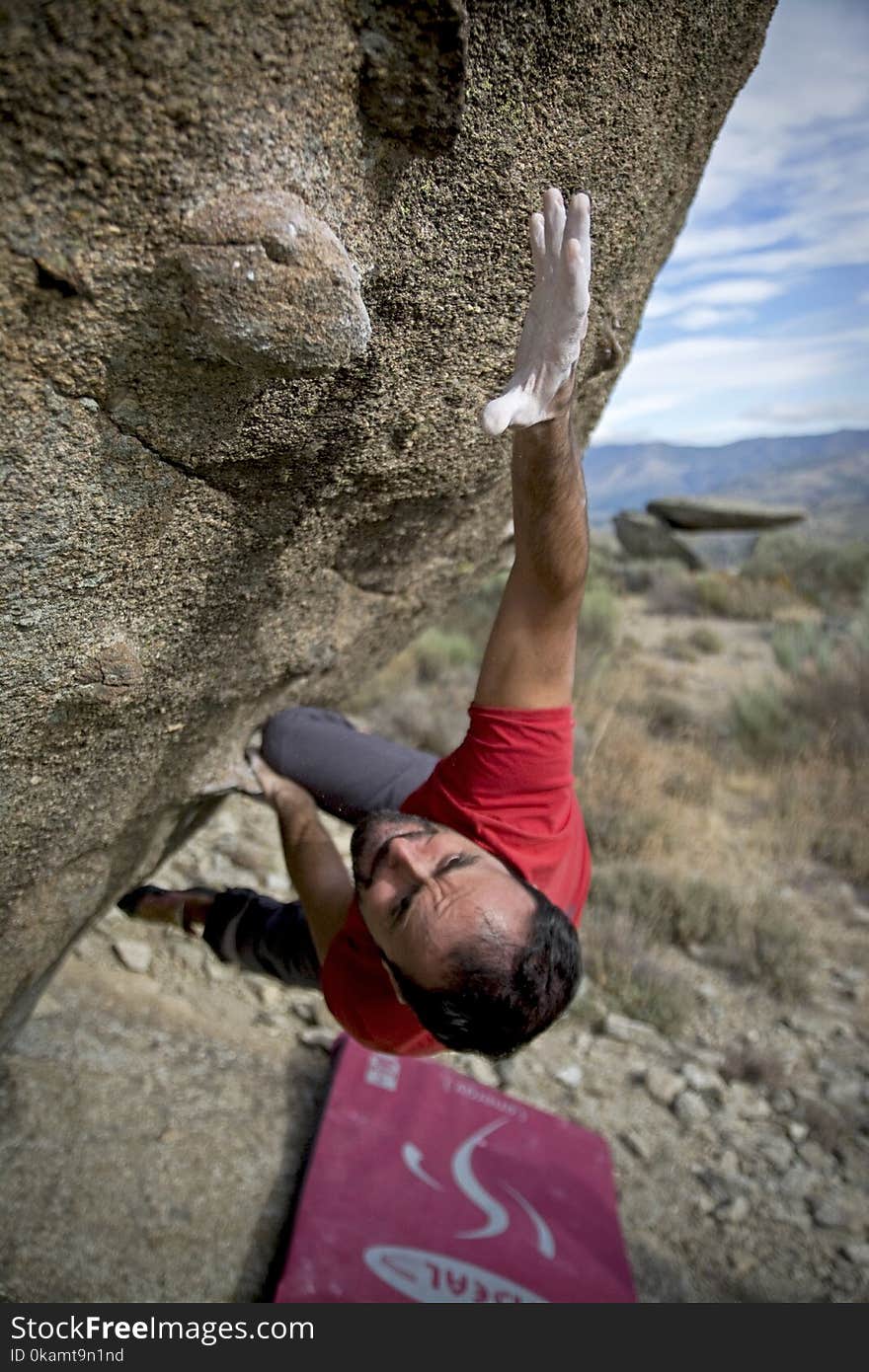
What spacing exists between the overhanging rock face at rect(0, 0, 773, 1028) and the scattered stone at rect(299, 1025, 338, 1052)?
4.43 feet

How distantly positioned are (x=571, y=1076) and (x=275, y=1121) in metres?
1.03

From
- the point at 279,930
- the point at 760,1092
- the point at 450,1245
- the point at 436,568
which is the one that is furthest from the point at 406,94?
the point at 760,1092

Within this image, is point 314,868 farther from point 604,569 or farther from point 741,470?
point 741,470

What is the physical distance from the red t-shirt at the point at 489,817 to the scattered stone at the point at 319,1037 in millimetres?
1182

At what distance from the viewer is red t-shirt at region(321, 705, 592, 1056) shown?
1.60 meters

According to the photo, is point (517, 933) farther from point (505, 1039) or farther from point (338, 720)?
point (338, 720)

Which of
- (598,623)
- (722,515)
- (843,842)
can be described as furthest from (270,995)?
(722,515)

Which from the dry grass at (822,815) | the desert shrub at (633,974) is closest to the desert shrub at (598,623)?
the dry grass at (822,815)

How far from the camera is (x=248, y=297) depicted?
0.91 m

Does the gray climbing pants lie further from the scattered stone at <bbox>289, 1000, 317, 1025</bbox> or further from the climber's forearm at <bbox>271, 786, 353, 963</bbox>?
the scattered stone at <bbox>289, 1000, 317, 1025</bbox>

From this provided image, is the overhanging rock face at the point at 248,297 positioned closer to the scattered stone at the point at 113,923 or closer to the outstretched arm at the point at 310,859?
the outstretched arm at the point at 310,859

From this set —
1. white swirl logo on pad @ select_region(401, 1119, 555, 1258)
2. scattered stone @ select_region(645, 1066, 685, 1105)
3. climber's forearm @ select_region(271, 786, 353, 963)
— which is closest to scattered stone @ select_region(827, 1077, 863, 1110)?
scattered stone @ select_region(645, 1066, 685, 1105)

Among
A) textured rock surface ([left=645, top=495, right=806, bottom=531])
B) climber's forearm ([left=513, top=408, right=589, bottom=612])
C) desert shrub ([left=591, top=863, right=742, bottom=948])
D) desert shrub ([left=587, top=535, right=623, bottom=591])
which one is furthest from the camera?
textured rock surface ([left=645, top=495, right=806, bottom=531])

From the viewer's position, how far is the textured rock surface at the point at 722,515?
1470 centimetres
